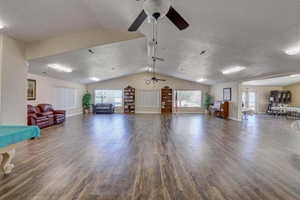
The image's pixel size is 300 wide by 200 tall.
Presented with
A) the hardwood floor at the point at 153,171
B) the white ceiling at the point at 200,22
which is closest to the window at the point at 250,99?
the white ceiling at the point at 200,22

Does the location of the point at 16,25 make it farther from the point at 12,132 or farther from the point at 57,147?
the point at 57,147

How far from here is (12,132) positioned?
236cm

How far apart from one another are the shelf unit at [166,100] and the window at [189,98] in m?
0.58

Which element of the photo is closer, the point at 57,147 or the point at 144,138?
the point at 57,147

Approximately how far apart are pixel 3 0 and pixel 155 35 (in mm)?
3106

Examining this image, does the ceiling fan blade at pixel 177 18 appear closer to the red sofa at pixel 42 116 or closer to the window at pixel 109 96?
the red sofa at pixel 42 116

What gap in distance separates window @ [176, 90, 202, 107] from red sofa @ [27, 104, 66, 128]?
8.34 metres

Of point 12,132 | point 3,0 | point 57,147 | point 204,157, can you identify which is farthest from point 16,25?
point 204,157

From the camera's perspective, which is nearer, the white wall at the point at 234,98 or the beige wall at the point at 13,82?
the beige wall at the point at 13,82

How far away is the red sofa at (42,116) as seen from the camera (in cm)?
562

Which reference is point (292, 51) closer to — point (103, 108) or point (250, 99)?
point (250, 99)

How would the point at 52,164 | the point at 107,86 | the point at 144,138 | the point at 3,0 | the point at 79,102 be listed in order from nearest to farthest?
the point at 3,0, the point at 52,164, the point at 144,138, the point at 79,102, the point at 107,86

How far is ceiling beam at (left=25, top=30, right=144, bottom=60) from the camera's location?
4.52 m

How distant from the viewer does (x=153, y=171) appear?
275cm
